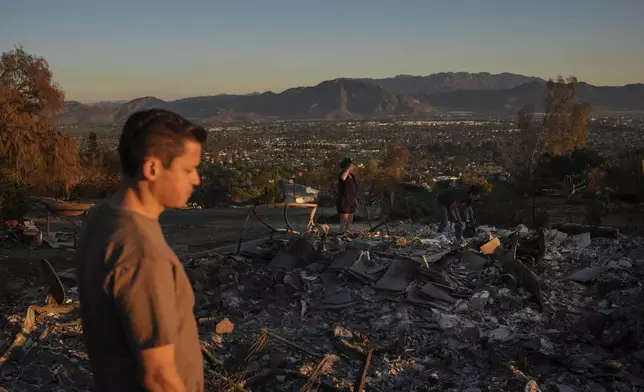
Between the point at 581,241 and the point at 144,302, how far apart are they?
970cm

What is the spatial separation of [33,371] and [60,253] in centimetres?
541

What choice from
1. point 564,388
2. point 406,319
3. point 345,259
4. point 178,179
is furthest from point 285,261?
point 178,179

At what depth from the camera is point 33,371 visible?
5039 mm

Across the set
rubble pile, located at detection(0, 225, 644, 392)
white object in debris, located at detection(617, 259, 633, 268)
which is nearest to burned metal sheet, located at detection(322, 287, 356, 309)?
rubble pile, located at detection(0, 225, 644, 392)

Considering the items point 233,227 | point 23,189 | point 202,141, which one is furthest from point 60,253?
point 202,141

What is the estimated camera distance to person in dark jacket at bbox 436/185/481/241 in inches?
374

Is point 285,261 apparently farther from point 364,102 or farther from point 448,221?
point 364,102

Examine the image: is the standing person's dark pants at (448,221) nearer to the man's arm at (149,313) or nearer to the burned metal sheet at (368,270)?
the burned metal sheet at (368,270)

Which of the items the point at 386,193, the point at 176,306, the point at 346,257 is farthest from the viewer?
the point at 386,193

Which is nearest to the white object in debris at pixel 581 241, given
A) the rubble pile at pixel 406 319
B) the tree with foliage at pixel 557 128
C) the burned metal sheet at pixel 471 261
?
the rubble pile at pixel 406 319

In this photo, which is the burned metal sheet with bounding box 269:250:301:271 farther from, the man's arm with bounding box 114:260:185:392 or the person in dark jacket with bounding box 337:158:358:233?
the man's arm with bounding box 114:260:185:392

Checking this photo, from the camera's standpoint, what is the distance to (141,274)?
1.59 meters

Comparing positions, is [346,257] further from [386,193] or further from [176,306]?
[386,193]

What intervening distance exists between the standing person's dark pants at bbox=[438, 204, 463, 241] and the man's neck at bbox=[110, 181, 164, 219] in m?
8.50
